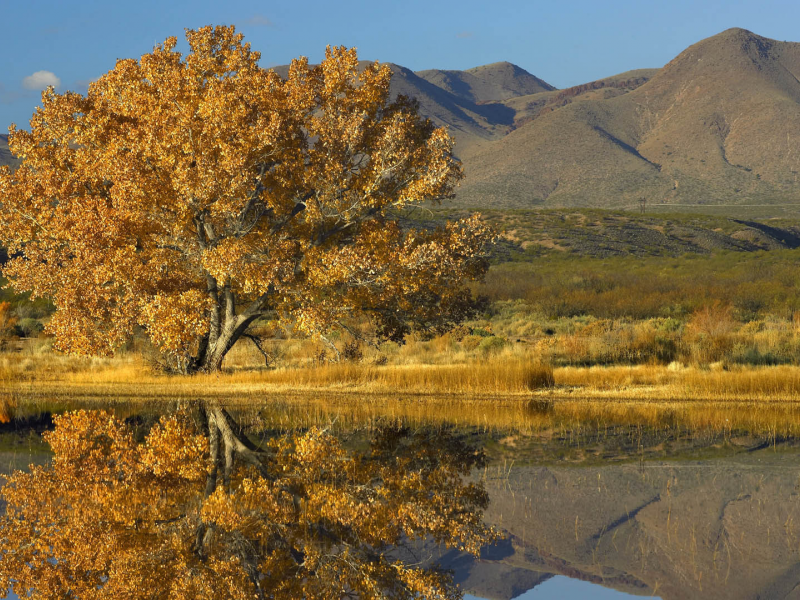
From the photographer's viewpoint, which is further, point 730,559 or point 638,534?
point 638,534

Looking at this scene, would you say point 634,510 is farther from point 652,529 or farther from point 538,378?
point 538,378

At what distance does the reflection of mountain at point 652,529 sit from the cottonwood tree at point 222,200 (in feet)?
29.5

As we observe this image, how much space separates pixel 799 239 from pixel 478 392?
96174mm

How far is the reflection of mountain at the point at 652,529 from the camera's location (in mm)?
8148

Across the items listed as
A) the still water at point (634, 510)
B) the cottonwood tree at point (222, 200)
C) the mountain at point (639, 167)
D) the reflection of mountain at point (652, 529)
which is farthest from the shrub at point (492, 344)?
the mountain at point (639, 167)

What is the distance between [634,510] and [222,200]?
486 inches

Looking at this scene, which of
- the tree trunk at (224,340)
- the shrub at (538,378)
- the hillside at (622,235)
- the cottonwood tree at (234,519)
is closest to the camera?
the cottonwood tree at (234,519)

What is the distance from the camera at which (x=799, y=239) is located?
107500 millimetres

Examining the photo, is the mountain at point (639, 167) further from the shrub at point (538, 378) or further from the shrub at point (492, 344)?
the shrub at point (538, 378)

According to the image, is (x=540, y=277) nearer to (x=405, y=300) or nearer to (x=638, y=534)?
(x=405, y=300)

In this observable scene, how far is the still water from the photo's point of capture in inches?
324

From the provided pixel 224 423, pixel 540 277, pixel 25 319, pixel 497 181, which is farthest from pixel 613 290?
pixel 497 181

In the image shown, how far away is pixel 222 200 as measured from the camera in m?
20.1

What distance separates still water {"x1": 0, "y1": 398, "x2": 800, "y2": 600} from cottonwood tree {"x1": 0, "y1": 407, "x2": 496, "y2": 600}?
1.66 ft
